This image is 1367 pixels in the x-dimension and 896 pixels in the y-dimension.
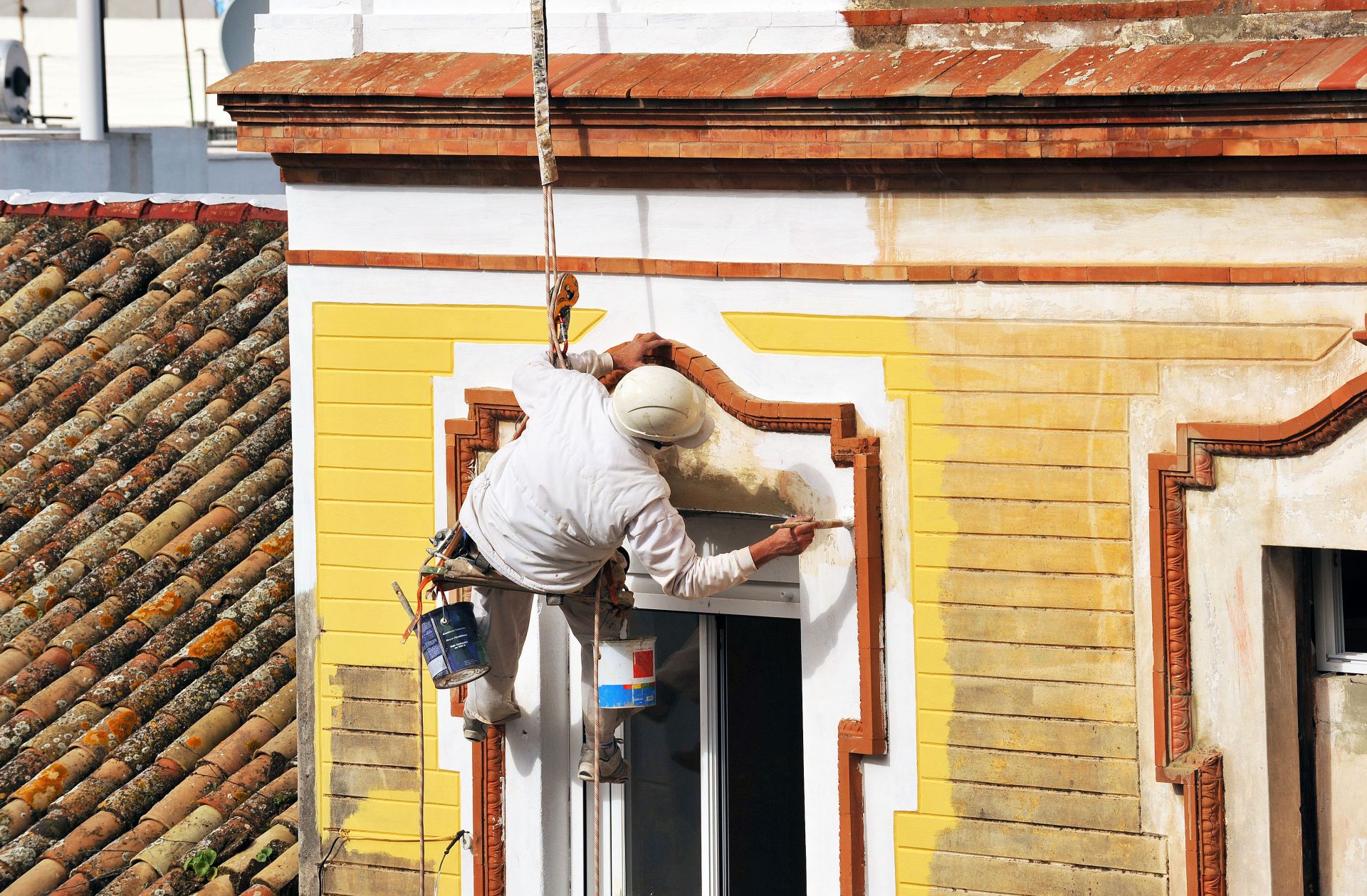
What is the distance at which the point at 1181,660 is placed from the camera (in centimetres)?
570

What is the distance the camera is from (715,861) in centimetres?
657

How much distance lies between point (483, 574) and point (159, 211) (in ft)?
20.0

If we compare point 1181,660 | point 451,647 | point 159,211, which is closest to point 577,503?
point 451,647

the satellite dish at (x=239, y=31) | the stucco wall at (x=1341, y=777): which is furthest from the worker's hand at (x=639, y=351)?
the satellite dish at (x=239, y=31)

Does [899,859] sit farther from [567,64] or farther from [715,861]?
[567,64]

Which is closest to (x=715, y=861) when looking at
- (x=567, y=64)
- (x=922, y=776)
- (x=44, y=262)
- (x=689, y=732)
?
(x=689, y=732)

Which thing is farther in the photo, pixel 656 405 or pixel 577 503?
pixel 577 503

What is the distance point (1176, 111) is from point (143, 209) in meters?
7.80

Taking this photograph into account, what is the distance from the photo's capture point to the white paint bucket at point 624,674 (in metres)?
6.29

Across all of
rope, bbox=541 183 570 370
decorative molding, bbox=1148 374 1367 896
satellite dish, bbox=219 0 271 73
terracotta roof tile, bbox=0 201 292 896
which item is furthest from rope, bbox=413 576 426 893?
satellite dish, bbox=219 0 271 73

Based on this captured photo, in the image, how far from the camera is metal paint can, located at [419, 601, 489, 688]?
20.8 feet

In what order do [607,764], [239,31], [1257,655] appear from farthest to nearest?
1. [239,31]
2. [607,764]
3. [1257,655]

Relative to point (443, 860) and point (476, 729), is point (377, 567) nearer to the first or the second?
point (476, 729)

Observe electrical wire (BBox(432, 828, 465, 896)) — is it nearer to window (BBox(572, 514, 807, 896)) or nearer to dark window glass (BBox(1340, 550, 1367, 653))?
window (BBox(572, 514, 807, 896))
